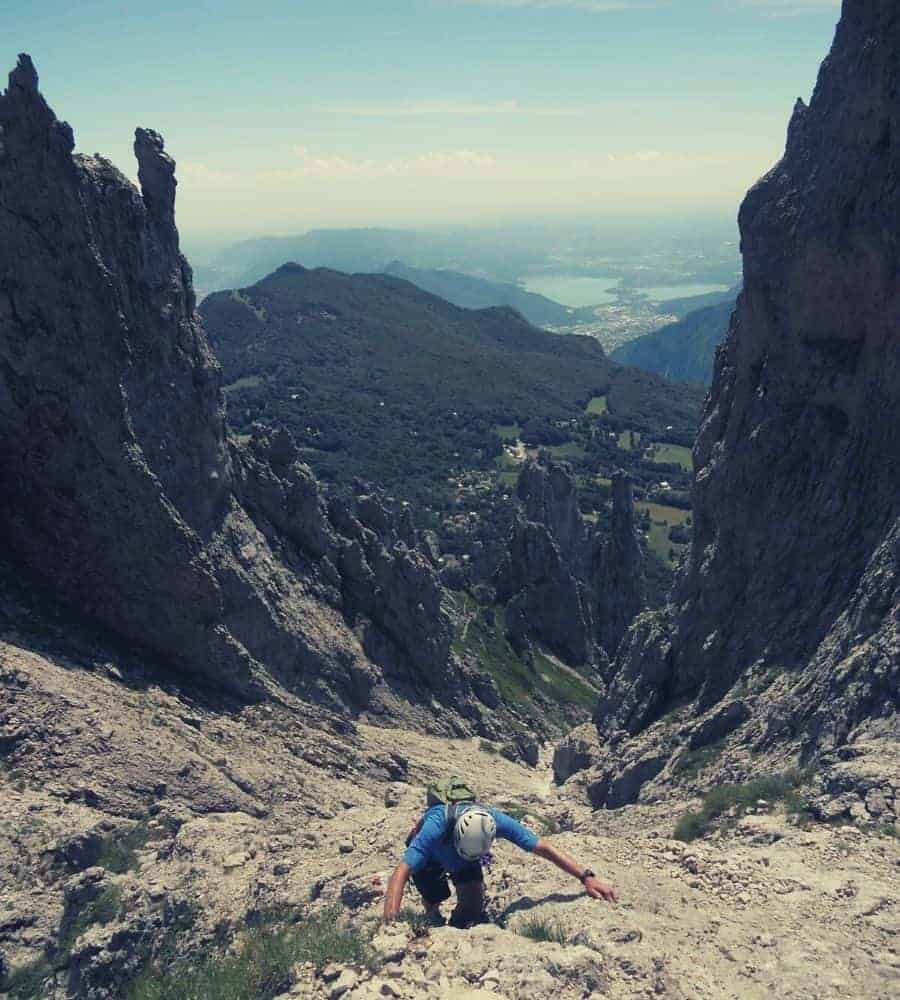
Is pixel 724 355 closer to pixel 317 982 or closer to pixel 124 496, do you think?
pixel 124 496

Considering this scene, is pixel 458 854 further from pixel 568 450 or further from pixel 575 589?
pixel 568 450

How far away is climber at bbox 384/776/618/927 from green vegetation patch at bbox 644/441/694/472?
17594cm

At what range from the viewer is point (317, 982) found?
36.9ft

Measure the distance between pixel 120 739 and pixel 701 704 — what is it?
21.6 m

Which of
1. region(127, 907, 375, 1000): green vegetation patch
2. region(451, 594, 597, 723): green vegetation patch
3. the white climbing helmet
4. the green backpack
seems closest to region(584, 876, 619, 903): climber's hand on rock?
the white climbing helmet

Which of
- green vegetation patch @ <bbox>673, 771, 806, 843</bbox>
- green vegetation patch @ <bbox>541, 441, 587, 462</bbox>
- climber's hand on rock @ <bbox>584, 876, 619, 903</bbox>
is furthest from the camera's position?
green vegetation patch @ <bbox>541, 441, 587, 462</bbox>

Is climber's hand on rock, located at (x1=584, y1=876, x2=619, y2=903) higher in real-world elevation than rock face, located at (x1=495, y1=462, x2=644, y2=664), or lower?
higher

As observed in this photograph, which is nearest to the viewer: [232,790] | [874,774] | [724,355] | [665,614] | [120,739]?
[874,774]

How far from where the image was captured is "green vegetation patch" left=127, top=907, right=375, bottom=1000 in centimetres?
1172

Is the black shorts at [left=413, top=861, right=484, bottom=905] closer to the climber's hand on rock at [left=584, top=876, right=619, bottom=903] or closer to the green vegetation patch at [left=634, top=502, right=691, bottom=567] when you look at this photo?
the climber's hand on rock at [left=584, top=876, right=619, bottom=903]

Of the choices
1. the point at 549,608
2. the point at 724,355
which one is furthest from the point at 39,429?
the point at 549,608

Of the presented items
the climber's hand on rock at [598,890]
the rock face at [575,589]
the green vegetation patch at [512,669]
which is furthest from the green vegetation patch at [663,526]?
the climber's hand on rock at [598,890]

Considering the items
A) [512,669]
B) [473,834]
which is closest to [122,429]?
[473,834]

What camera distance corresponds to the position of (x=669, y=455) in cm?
19188
